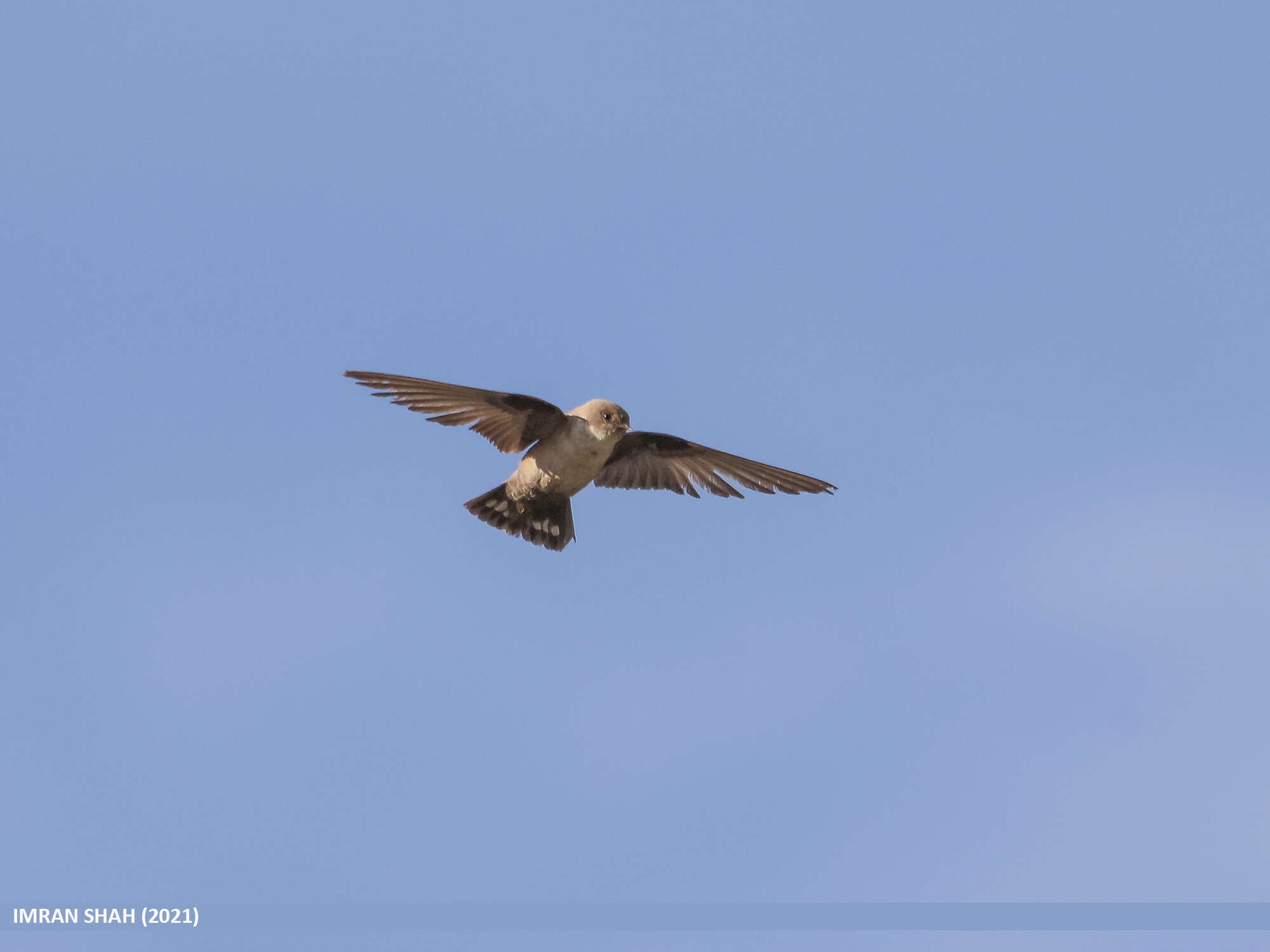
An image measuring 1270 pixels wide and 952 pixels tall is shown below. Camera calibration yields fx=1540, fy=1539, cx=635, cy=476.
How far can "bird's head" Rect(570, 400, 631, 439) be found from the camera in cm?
1609

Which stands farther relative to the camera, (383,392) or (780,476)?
(780,476)

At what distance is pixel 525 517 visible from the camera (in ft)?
56.2

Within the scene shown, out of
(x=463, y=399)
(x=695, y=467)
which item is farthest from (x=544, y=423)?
(x=695, y=467)

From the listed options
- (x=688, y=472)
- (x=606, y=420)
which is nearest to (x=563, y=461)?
(x=606, y=420)

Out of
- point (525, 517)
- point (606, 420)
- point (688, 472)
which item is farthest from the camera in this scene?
point (688, 472)

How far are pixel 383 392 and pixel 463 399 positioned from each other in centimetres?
100

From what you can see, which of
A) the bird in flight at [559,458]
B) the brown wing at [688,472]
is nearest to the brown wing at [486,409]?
the bird in flight at [559,458]

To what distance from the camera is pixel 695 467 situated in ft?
59.7

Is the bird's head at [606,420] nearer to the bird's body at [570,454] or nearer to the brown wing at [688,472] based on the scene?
the bird's body at [570,454]

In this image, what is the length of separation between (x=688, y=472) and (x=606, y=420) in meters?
2.40

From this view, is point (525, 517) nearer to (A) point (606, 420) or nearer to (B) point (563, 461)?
(B) point (563, 461)

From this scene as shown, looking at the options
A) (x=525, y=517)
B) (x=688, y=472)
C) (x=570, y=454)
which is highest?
(x=688, y=472)

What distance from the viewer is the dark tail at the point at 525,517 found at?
56.1 ft

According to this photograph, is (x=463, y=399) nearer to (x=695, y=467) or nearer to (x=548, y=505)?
(x=548, y=505)
